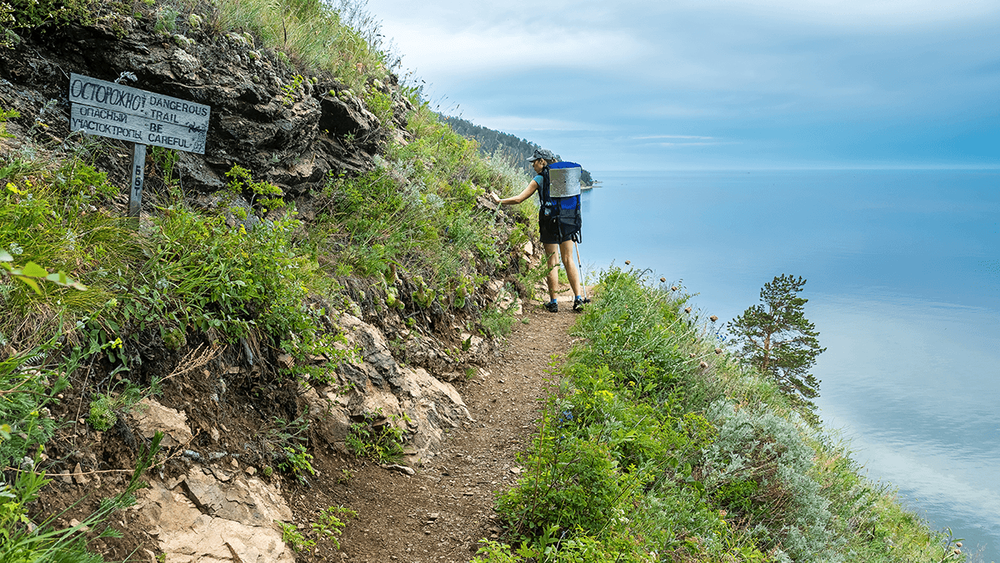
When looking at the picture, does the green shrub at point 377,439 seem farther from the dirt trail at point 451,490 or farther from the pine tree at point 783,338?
the pine tree at point 783,338

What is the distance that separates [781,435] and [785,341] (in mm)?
18067

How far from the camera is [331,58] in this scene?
25.8 feet

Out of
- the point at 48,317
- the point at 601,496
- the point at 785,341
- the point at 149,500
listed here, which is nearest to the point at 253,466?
the point at 149,500

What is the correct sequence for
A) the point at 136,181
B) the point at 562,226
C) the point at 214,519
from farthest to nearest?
the point at 562,226 → the point at 136,181 → the point at 214,519

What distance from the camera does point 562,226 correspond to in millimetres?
10102

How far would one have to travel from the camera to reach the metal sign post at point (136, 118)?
12.5 ft

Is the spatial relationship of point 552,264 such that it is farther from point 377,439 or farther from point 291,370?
point 291,370

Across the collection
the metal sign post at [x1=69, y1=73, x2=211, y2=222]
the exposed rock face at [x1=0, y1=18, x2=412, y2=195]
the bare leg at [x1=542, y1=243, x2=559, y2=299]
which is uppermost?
the exposed rock face at [x1=0, y1=18, x2=412, y2=195]

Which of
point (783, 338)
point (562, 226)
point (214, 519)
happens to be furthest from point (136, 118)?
point (783, 338)

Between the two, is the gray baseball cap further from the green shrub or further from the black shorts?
the green shrub

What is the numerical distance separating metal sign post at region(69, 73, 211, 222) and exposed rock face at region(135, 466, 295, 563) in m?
2.06

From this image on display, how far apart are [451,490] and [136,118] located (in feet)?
12.6

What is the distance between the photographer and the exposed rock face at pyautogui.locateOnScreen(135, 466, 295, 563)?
2.95m

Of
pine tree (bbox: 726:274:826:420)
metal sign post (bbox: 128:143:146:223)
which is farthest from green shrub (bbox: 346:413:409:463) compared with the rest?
pine tree (bbox: 726:274:826:420)
